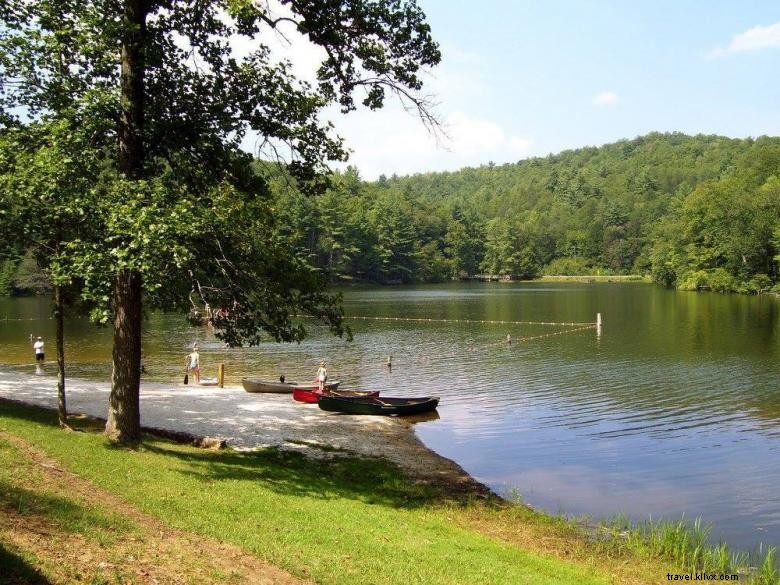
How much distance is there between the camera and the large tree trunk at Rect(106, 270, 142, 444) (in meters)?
15.1

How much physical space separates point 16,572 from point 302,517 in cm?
555

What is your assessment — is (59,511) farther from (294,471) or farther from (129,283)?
(294,471)

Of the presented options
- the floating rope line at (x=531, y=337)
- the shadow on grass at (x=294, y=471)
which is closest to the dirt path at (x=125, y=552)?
the shadow on grass at (x=294, y=471)

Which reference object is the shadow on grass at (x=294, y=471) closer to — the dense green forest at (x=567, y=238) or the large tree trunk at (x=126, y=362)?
the large tree trunk at (x=126, y=362)

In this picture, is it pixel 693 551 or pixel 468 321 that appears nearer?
pixel 693 551

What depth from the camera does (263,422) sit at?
2359 centimetres

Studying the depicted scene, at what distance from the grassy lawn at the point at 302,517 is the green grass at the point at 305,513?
31 millimetres

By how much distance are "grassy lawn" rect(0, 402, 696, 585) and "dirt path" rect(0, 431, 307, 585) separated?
0.07m

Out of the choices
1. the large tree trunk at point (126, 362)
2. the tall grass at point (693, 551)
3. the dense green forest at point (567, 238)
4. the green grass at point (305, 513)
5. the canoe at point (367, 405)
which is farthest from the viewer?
the dense green forest at point (567, 238)

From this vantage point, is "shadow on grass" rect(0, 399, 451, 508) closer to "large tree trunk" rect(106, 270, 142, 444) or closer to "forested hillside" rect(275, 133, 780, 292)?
"large tree trunk" rect(106, 270, 142, 444)

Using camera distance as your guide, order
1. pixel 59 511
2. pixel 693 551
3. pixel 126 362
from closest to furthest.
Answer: pixel 59 511 → pixel 693 551 → pixel 126 362

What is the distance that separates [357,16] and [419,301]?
82.8 meters

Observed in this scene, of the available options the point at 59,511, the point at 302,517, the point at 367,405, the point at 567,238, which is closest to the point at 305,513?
the point at 302,517

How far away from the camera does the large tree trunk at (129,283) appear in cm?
1441
